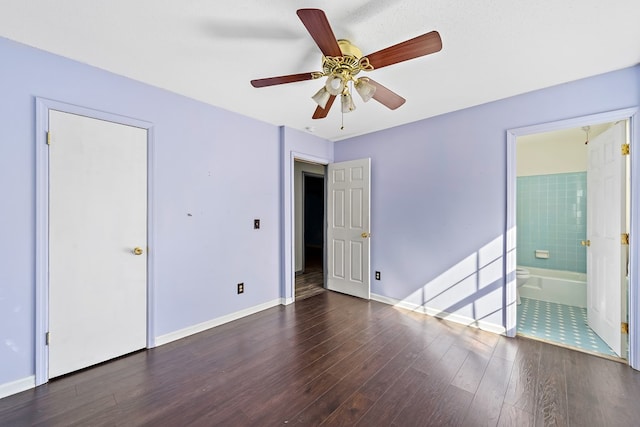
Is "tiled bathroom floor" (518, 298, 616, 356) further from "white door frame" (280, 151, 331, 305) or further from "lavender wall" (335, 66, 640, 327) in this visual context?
"white door frame" (280, 151, 331, 305)

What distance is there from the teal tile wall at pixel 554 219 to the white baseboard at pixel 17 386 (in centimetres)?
598

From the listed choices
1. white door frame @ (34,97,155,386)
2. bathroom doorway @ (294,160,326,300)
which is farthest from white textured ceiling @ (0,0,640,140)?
bathroom doorway @ (294,160,326,300)

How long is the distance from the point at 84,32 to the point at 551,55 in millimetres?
3316

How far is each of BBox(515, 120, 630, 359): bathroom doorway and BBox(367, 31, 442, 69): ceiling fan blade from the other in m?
2.19

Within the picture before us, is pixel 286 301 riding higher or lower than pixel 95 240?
lower

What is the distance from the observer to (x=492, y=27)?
1.66m

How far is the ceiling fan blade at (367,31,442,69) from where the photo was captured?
Answer: 136 cm

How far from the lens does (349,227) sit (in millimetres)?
3980

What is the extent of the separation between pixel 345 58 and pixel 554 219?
4.38m

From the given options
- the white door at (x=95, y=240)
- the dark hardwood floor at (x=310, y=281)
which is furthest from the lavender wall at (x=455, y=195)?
the white door at (x=95, y=240)

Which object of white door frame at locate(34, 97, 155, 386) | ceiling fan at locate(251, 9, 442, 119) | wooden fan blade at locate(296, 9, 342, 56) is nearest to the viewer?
wooden fan blade at locate(296, 9, 342, 56)

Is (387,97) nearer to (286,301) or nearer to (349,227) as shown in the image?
(349,227)

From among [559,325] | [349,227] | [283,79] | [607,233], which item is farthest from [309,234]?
[283,79]

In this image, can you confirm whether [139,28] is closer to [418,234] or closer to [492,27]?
[492,27]
